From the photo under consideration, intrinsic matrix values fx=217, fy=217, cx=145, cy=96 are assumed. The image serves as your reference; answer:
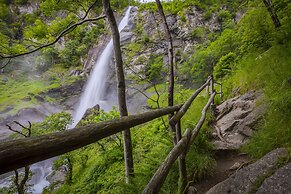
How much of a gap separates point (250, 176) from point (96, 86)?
24838 mm

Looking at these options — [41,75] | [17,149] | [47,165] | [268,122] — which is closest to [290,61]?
[268,122]

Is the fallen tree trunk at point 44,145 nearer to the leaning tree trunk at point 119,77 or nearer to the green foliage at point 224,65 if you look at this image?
the leaning tree trunk at point 119,77

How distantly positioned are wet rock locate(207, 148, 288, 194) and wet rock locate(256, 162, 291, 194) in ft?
0.37

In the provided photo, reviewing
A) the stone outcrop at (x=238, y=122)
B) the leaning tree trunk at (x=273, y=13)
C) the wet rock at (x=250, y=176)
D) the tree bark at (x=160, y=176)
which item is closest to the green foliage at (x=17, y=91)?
the stone outcrop at (x=238, y=122)

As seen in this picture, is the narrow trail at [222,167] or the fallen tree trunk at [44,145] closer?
the fallen tree trunk at [44,145]

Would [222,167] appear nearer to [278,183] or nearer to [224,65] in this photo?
[278,183]

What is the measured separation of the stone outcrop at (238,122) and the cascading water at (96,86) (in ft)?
62.1

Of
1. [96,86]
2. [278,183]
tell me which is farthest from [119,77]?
[96,86]

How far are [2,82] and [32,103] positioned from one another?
1278 cm

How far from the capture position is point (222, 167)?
143 inches

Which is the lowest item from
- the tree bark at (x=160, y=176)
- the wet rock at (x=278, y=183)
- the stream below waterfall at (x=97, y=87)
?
the wet rock at (x=278, y=183)

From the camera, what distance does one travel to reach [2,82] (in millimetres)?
33562

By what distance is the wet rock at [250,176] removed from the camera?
231cm

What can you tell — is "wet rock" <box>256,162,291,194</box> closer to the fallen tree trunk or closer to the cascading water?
the fallen tree trunk
